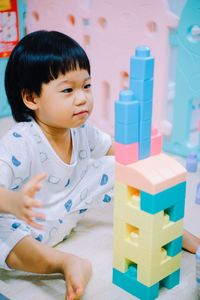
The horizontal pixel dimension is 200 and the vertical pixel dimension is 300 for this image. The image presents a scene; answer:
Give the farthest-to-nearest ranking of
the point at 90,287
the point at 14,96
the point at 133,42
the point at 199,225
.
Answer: the point at 133,42 < the point at 199,225 < the point at 14,96 < the point at 90,287

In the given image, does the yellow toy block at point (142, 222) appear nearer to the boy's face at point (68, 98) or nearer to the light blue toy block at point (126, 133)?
the light blue toy block at point (126, 133)

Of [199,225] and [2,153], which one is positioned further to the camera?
[199,225]

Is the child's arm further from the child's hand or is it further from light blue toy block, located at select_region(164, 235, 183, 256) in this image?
light blue toy block, located at select_region(164, 235, 183, 256)

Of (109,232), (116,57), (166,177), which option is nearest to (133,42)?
(116,57)

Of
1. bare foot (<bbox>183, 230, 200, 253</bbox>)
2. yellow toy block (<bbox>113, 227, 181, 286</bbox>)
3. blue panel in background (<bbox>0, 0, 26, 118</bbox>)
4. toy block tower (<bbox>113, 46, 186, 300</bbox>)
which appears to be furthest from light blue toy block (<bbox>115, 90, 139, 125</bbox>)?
blue panel in background (<bbox>0, 0, 26, 118</bbox>)

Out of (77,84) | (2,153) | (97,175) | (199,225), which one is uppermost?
(77,84)

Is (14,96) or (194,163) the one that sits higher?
(14,96)

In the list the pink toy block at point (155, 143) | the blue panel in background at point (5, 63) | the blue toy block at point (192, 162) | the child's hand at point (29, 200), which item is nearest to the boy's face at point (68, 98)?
the pink toy block at point (155, 143)

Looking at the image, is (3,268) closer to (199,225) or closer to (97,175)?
(97,175)

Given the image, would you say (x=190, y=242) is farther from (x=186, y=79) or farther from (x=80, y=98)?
(x=186, y=79)

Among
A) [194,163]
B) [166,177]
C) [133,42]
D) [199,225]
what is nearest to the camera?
[166,177]

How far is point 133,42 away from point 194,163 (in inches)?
16.8

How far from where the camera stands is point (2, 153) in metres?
0.87

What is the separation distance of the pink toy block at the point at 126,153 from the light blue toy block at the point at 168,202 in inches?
2.3
